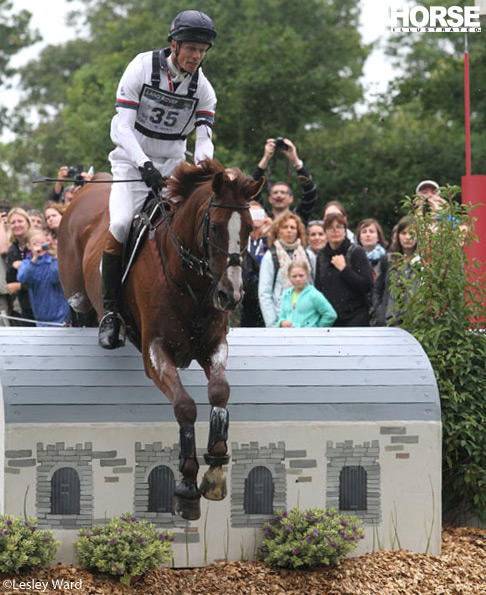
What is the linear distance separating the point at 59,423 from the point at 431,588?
9.63 ft

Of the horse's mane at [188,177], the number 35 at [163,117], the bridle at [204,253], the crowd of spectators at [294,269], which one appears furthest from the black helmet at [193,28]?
the crowd of spectators at [294,269]

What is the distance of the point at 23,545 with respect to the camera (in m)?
7.10

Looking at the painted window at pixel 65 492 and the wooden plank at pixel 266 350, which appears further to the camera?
the wooden plank at pixel 266 350

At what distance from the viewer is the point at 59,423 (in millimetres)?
7750

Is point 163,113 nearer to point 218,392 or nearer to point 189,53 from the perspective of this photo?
point 189,53

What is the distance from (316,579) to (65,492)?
1.94 metres

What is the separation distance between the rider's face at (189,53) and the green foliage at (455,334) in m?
2.42

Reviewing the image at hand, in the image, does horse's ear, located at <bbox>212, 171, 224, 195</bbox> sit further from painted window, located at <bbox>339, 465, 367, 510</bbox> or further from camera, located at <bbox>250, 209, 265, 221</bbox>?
camera, located at <bbox>250, 209, 265, 221</bbox>

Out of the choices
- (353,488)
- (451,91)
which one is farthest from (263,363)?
(451,91)

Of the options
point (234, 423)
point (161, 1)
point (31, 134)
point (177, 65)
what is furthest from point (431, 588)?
point (31, 134)

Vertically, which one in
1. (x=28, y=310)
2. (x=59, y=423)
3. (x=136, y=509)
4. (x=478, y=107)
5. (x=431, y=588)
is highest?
(x=478, y=107)

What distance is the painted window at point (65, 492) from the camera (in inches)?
307

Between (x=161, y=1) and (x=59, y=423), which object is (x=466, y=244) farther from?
(x=161, y=1)

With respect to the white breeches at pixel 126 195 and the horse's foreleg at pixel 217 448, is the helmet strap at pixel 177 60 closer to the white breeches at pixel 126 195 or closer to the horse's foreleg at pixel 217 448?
the white breeches at pixel 126 195
